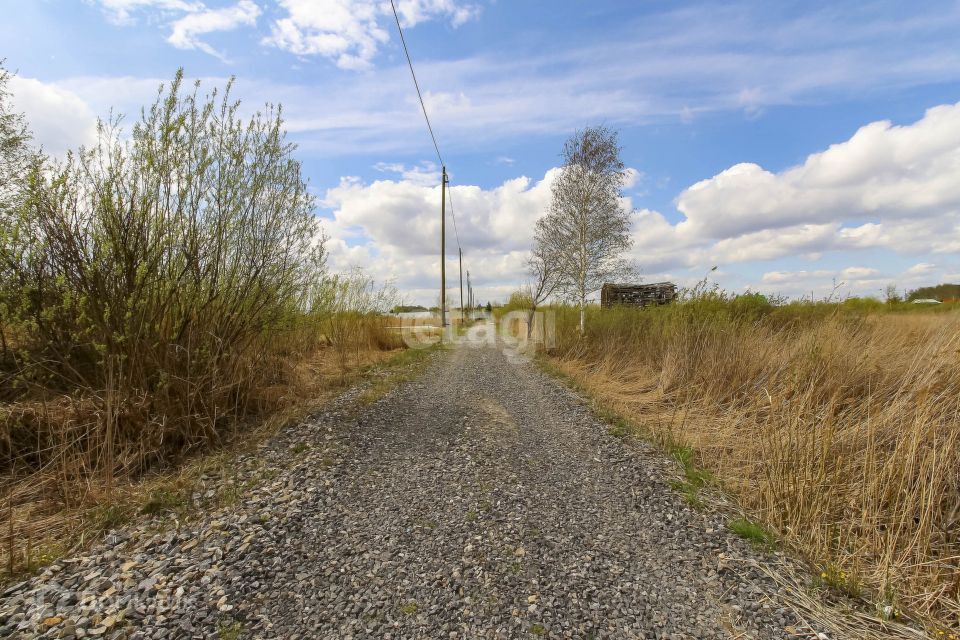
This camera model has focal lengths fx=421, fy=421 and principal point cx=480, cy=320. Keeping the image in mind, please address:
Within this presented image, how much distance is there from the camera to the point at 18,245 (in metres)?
3.84

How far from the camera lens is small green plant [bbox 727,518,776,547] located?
111 inches

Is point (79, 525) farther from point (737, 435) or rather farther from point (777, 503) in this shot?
point (737, 435)

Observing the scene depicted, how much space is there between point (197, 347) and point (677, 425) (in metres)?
5.72

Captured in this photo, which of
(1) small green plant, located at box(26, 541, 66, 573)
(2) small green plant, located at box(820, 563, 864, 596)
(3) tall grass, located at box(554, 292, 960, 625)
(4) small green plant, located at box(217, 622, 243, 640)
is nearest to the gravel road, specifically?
(4) small green plant, located at box(217, 622, 243, 640)

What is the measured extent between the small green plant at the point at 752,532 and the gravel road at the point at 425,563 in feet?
0.32

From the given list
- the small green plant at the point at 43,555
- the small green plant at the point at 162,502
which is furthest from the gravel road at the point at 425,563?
the small green plant at the point at 162,502

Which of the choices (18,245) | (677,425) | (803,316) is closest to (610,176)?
(803,316)

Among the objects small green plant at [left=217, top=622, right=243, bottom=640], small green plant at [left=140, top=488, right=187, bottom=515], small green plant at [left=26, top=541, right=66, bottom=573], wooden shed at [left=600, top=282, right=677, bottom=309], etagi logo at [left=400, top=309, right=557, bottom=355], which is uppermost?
wooden shed at [left=600, top=282, right=677, bottom=309]

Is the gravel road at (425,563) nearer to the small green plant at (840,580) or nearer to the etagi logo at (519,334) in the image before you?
the small green plant at (840,580)

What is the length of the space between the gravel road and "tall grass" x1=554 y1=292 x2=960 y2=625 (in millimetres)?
569

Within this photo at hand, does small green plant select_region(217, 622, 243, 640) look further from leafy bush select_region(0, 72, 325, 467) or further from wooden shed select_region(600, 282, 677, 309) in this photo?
wooden shed select_region(600, 282, 677, 309)

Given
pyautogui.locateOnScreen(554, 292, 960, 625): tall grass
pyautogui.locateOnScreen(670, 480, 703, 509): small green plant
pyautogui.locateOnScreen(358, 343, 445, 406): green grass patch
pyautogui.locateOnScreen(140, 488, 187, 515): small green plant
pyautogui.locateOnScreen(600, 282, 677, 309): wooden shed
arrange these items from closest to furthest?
pyautogui.locateOnScreen(554, 292, 960, 625): tall grass, pyautogui.locateOnScreen(140, 488, 187, 515): small green plant, pyautogui.locateOnScreen(670, 480, 703, 509): small green plant, pyautogui.locateOnScreen(358, 343, 445, 406): green grass patch, pyautogui.locateOnScreen(600, 282, 677, 309): wooden shed

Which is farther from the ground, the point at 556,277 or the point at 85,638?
the point at 556,277

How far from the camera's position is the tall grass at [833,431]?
8.19ft
